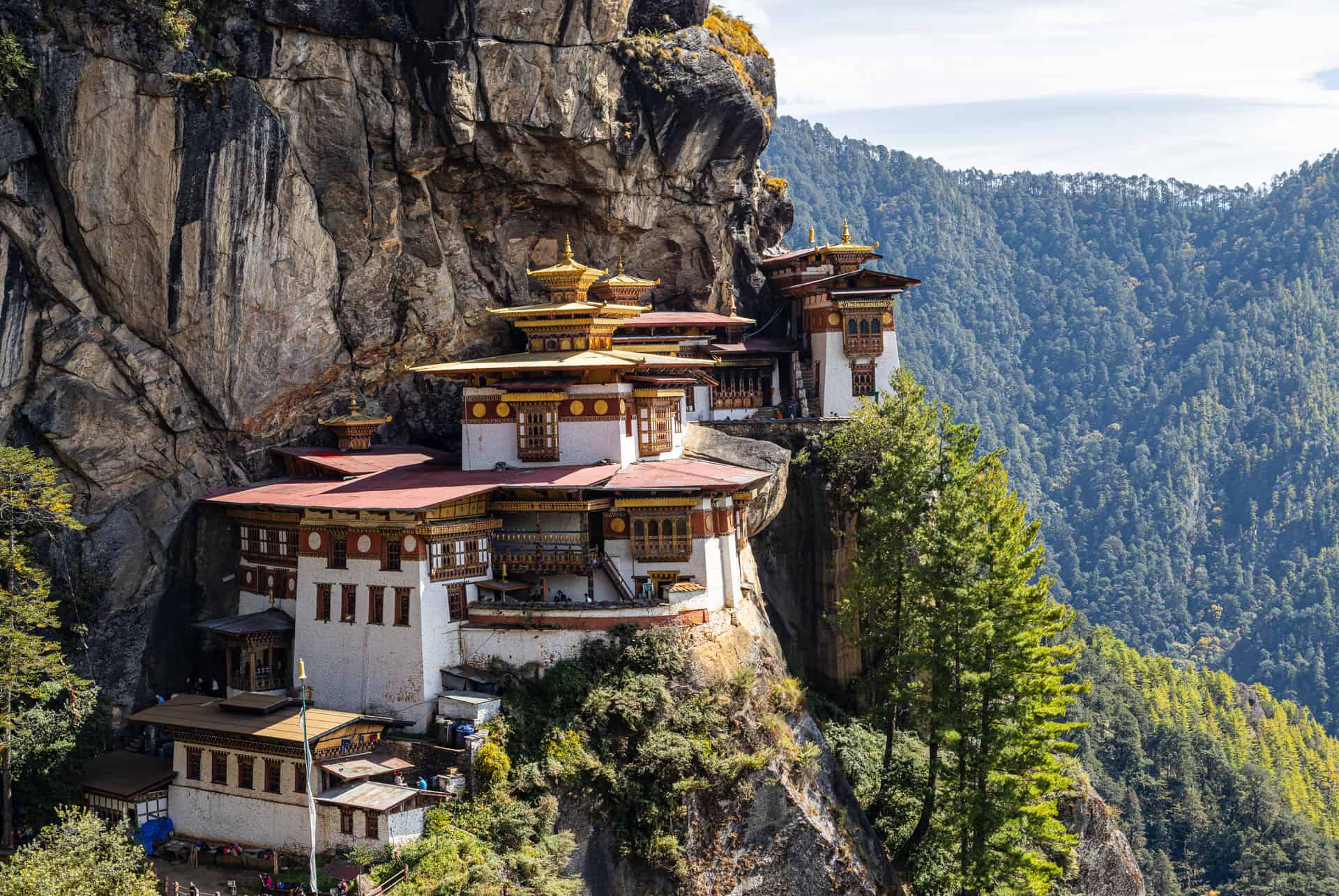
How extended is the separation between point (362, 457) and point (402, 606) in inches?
320

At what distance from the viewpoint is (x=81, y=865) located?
2764 centimetres

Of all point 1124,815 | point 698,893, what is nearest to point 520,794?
point 698,893

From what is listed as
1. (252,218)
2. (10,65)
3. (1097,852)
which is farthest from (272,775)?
(1097,852)

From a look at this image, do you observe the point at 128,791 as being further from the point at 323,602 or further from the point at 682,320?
the point at 682,320

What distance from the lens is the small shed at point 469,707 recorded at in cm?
3297

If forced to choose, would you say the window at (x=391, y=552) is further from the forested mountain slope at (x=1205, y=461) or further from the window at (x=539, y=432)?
the forested mountain slope at (x=1205, y=461)

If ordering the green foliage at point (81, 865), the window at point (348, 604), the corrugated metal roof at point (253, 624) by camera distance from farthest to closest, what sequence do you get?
the corrugated metal roof at point (253, 624)
the window at point (348, 604)
the green foliage at point (81, 865)

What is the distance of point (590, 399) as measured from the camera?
131 feet

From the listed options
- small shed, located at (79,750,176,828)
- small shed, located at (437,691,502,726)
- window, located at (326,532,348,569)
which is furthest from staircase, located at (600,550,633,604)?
small shed, located at (79,750,176,828)

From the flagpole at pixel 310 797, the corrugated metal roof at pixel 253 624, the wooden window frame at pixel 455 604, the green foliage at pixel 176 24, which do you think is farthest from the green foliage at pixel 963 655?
the green foliage at pixel 176 24

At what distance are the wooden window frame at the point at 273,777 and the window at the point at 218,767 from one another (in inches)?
51.9

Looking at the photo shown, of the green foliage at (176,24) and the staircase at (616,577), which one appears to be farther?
the green foliage at (176,24)

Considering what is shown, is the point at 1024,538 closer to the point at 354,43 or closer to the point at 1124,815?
the point at 354,43

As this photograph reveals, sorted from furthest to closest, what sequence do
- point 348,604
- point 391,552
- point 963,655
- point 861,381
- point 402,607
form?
point 861,381
point 963,655
point 348,604
point 391,552
point 402,607
